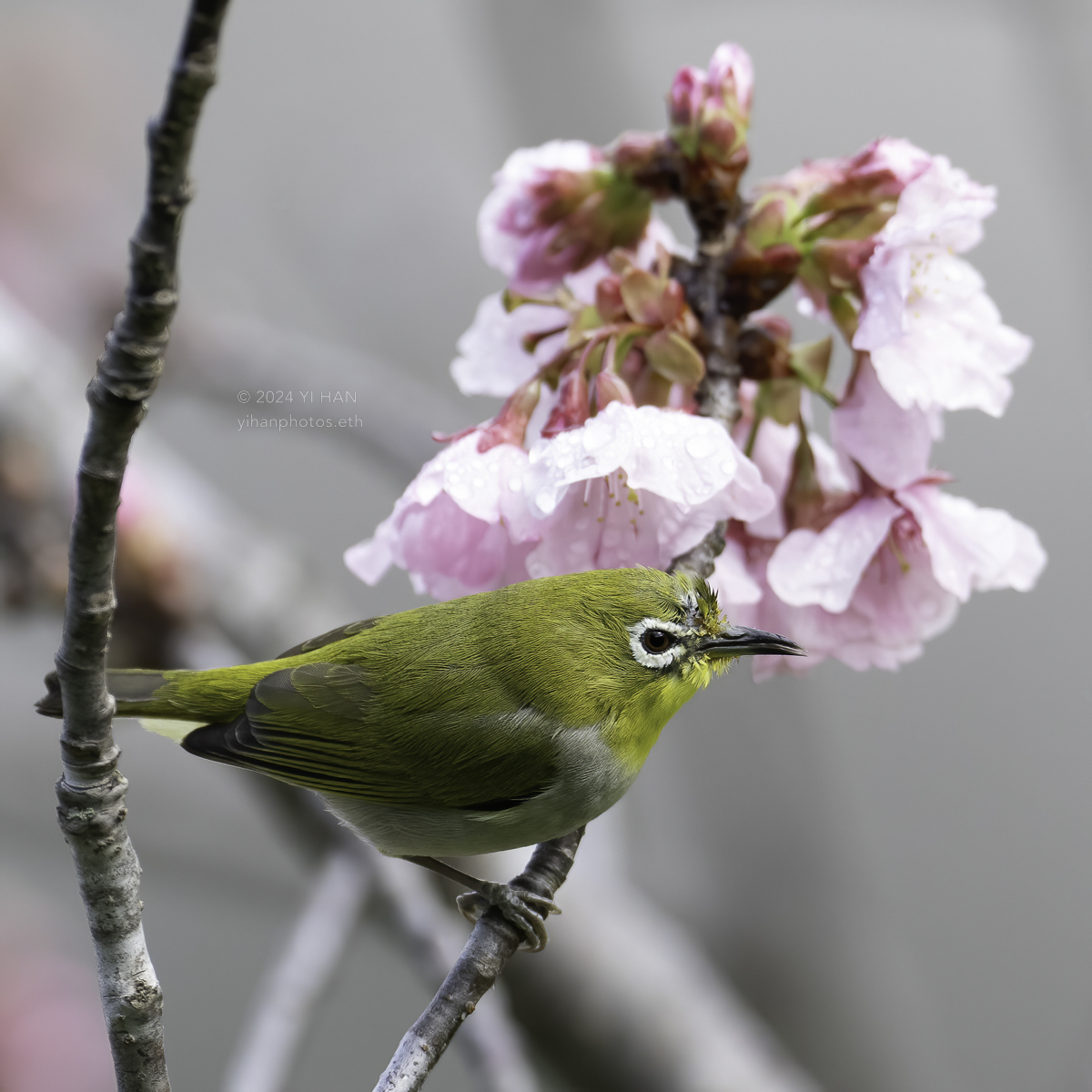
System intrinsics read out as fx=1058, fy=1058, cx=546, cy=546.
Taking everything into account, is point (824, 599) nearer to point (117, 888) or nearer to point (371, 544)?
point (371, 544)

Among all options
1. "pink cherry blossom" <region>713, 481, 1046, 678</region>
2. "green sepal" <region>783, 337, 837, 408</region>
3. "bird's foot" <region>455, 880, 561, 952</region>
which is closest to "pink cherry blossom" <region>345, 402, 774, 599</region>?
"pink cherry blossom" <region>713, 481, 1046, 678</region>

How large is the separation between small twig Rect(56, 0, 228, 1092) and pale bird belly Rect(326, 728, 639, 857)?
0.40 metres

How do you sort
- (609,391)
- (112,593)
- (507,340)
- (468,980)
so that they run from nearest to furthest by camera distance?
(112,593)
(468,980)
(609,391)
(507,340)

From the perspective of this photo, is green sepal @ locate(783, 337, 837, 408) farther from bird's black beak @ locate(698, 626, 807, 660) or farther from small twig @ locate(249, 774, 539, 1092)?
small twig @ locate(249, 774, 539, 1092)

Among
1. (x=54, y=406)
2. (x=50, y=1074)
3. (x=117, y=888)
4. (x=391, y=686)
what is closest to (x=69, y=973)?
(x=50, y=1074)

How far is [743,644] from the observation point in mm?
1098

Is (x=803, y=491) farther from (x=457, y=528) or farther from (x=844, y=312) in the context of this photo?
(x=457, y=528)

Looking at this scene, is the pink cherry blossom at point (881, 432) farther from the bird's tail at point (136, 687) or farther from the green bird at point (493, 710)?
the bird's tail at point (136, 687)

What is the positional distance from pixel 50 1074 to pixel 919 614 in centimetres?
231

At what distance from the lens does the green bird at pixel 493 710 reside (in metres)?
1.09

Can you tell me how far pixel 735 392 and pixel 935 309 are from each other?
0.73 feet

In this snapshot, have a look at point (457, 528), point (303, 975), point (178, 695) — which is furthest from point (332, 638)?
point (303, 975)

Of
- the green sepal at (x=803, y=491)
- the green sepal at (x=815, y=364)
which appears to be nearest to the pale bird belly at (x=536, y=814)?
the green sepal at (x=803, y=491)

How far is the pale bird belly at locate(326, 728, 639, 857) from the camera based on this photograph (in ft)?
3.54
